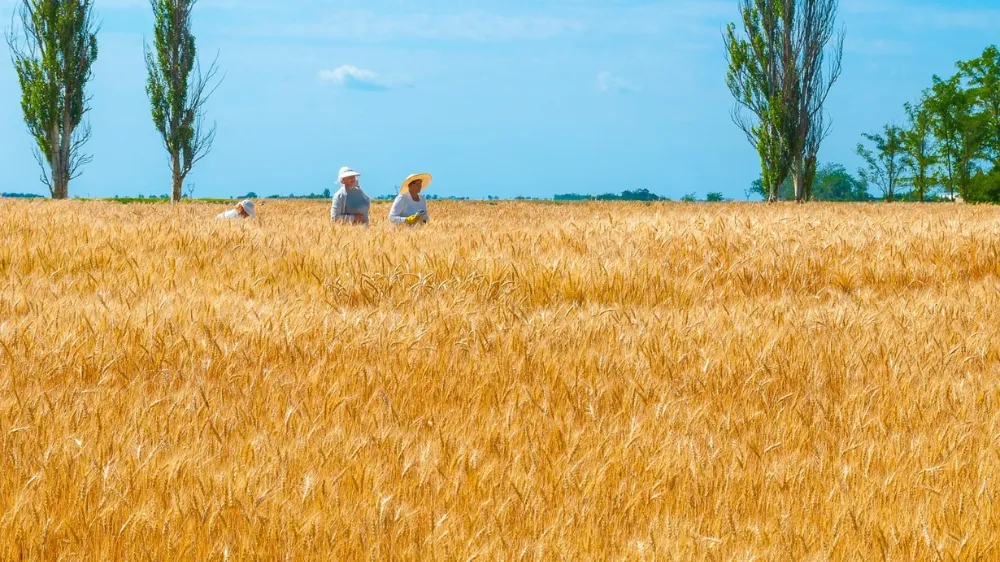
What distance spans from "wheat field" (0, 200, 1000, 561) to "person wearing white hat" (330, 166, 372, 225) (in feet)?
17.4

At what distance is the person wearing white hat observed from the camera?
11703 millimetres

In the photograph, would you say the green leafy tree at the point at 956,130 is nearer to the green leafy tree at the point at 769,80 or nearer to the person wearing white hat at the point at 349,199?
the green leafy tree at the point at 769,80

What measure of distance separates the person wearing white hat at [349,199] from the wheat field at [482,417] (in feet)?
17.4

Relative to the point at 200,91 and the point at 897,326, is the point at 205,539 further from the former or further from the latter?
the point at 200,91

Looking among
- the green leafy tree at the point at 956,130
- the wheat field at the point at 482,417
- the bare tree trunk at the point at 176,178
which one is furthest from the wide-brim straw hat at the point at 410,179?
the green leafy tree at the point at 956,130

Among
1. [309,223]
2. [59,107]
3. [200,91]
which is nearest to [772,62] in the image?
[200,91]

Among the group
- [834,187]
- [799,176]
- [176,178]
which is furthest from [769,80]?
[834,187]

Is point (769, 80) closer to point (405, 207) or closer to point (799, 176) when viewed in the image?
point (799, 176)

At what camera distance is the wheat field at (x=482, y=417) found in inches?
86.6

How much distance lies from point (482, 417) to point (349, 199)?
903 centimetres

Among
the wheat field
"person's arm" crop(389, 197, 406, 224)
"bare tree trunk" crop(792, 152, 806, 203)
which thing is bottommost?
the wheat field

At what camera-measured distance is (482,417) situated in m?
3.11

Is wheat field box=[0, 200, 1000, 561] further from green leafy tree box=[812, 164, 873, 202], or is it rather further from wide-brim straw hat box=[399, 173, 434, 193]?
green leafy tree box=[812, 164, 873, 202]

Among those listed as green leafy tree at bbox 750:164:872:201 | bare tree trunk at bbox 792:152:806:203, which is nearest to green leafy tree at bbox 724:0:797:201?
bare tree trunk at bbox 792:152:806:203
